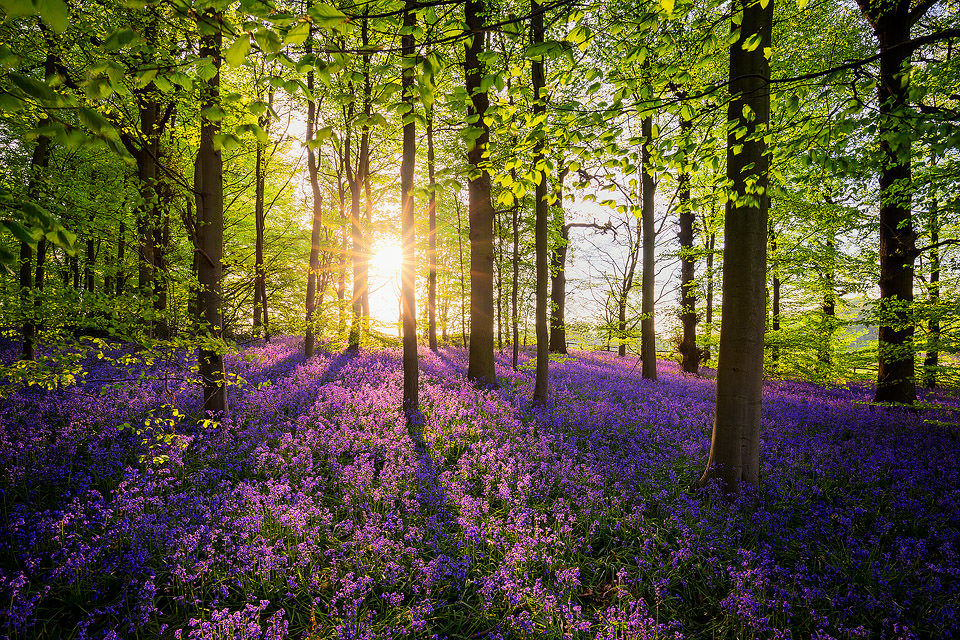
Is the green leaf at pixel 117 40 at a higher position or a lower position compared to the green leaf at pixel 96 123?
higher

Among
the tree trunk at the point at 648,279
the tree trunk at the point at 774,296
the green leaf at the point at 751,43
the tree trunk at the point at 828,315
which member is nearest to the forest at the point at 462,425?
the green leaf at the point at 751,43

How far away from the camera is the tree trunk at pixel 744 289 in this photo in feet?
16.5

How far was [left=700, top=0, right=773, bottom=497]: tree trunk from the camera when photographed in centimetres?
502

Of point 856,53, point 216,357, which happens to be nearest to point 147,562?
point 216,357

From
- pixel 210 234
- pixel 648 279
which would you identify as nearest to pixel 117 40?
pixel 210 234

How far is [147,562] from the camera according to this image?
3.88 metres

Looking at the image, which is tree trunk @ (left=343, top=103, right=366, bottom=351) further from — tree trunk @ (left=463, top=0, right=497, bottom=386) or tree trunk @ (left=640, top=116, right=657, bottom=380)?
tree trunk @ (left=640, top=116, right=657, bottom=380)

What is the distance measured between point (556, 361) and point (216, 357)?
44.4ft

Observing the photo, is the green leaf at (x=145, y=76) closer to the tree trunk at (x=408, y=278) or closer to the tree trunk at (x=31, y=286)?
the tree trunk at (x=31, y=286)

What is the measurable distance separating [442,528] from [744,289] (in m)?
4.91

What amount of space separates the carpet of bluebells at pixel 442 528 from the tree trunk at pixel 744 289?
68 cm

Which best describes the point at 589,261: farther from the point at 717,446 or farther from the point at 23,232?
the point at 23,232

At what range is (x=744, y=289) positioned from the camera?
509 centimetres

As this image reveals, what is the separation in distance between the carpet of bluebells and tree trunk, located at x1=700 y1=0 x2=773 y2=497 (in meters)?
0.68
